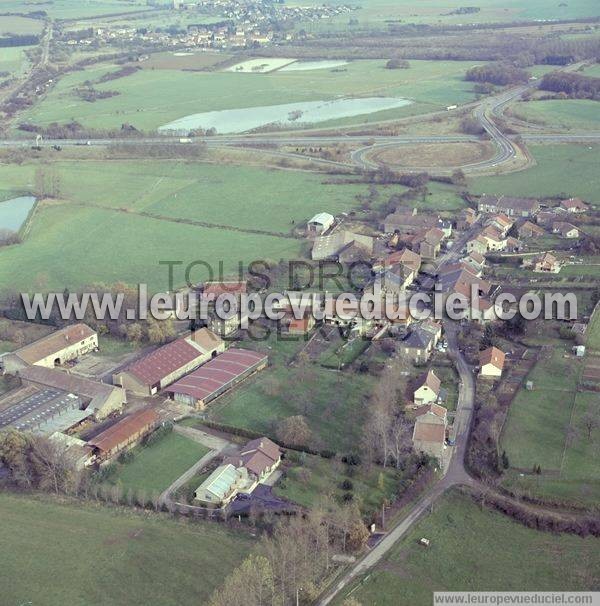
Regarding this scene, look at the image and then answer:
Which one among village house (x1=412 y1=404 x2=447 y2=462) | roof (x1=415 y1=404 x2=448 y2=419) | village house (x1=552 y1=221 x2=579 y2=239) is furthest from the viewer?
village house (x1=552 y1=221 x2=579 y2=239)

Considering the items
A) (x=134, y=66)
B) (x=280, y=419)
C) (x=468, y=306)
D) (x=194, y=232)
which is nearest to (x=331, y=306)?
(x=468, y=306)

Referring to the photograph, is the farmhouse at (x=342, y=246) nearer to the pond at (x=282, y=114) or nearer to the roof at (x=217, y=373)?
the roof at (x=217, y=373)

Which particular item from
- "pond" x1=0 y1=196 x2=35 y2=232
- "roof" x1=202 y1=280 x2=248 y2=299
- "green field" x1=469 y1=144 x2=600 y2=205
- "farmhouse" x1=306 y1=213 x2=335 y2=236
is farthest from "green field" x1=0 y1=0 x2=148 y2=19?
"roof" x1=202 y1=280 x2=248 y2=299

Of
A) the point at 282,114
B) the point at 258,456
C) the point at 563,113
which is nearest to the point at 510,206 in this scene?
the point at 563,113

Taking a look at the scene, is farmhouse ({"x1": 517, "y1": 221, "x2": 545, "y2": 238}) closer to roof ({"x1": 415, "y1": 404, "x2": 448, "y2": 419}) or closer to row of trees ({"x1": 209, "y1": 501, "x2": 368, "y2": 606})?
roof ({"x1": 415, "y1": 404, "x2": 448, "y2": 419})

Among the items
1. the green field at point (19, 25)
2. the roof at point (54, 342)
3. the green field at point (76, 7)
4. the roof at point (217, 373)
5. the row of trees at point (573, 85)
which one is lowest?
the roof at point (217, 373)

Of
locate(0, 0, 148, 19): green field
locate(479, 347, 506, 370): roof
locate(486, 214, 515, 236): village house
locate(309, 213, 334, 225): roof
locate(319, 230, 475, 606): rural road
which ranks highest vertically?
locate(0, 0, 148, 19): green field

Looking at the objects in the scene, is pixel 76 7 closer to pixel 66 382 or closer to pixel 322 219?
pixel 322 219

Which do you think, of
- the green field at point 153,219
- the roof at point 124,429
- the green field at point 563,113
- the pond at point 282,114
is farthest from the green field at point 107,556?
the green field at point 563,113
